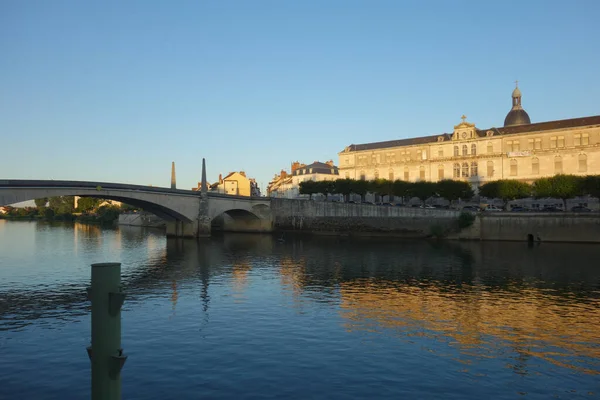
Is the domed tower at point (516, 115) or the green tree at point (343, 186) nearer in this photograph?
the green tree at point (343, 186)

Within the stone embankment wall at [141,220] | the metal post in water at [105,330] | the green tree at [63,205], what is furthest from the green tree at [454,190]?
the green tree at [63,205]

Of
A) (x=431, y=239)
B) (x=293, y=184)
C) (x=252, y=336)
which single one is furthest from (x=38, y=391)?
(x=293, y=184)

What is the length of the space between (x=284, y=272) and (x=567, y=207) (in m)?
60.6

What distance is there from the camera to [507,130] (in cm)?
9131

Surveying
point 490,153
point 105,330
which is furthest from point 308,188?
point 105,330

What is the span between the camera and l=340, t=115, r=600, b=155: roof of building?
82562 millimetres

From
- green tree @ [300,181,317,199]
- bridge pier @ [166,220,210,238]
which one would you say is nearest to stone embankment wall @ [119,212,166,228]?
green tree @ [300,181,317,199]

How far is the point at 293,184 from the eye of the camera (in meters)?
135

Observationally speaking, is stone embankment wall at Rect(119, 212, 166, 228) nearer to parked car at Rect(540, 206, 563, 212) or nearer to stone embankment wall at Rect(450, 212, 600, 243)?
stone embankment wall at Rect(450, 212, 600, 243)

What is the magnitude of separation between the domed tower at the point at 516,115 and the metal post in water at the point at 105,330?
→ 106 metres

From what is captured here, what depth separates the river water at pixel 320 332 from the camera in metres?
14.1

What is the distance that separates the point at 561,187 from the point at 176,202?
5499cm

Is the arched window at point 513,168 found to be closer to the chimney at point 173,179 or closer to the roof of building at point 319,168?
the roof of building at point 319,168

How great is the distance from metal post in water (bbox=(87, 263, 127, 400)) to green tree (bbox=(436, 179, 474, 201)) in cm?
8116
